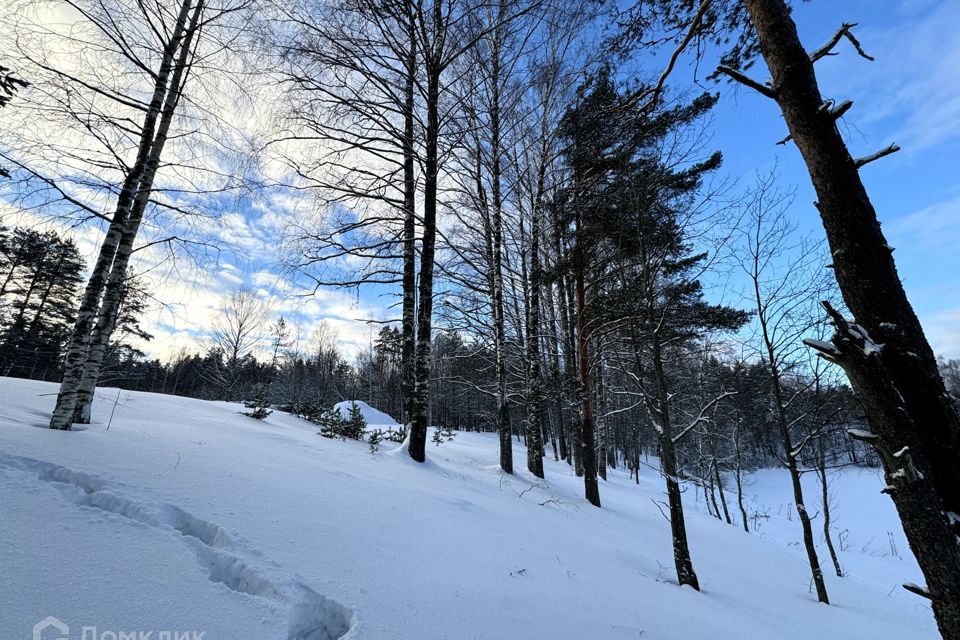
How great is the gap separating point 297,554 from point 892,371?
3.51m

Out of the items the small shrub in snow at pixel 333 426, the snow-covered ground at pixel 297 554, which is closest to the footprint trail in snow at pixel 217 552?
the snow-covered ground at pixel 297 554

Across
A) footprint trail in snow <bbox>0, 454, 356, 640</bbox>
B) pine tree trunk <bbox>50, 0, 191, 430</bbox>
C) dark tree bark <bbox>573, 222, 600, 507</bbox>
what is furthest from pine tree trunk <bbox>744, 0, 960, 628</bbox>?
pine tree trunk <bbox>50, 0, 191, 430</bbox>

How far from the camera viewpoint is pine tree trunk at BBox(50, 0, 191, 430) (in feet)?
12.5

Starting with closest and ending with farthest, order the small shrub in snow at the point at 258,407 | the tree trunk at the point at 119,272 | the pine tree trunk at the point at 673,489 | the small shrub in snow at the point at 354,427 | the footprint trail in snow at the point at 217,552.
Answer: the footprint trail in snow at the point at 217,552 < the tree trunk at the point at 119,272 < the pine tree trunk at the point at 673,489 < the small shrub in snow at the point at 258,407 < the small shrub in snow at the point at 354,427

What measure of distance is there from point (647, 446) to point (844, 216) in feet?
173

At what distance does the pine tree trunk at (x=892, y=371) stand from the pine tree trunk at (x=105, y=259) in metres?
6.51

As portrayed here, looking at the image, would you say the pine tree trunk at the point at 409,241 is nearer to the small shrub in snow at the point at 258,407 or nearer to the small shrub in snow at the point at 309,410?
the small shrub in snow at the point at 258,407

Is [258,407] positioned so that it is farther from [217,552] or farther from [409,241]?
[217,552]

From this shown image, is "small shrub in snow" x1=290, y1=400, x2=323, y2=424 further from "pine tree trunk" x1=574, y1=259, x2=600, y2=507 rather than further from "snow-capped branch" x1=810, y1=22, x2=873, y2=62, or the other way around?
"snow-capped branch" x1=810, y1=22, x2=873, y2=62

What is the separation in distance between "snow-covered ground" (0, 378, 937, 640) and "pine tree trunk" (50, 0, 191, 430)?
1.15 feet

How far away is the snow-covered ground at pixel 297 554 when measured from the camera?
1696mm

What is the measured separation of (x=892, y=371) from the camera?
6.05 feet

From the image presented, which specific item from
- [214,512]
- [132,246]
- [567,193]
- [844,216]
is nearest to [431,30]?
[567,193]

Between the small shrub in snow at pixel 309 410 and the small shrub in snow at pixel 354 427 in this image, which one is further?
the small shrub in snow at pixel 309 410
